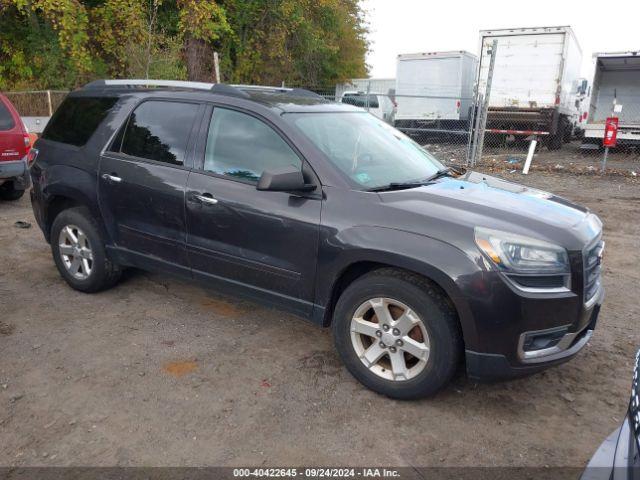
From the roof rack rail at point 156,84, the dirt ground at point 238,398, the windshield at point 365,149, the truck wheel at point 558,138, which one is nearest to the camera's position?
the dirt ground at point 238,398

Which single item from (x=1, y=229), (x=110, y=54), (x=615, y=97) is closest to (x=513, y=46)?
(x=615, y=97)

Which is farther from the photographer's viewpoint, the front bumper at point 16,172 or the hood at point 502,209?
the front bumper at point 16,172

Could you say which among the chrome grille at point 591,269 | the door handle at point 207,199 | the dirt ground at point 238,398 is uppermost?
the door handle at point 207,199

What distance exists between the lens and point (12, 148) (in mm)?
7602

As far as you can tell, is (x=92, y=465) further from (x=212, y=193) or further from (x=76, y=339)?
(x=212, y=193)

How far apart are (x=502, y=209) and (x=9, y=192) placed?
812 centimetres

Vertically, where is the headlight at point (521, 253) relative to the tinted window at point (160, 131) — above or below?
below

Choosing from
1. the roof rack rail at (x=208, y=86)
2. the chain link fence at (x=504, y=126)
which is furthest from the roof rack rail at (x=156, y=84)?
the chain link fence at (x=504, y=126)

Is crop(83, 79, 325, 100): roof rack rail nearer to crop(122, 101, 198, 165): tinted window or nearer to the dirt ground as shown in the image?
crop(122, 101, 198, 165): tinted window

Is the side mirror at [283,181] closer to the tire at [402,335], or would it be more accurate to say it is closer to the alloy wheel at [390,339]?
the tire at [402,335]

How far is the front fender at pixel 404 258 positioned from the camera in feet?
9.27

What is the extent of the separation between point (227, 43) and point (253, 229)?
1875cm

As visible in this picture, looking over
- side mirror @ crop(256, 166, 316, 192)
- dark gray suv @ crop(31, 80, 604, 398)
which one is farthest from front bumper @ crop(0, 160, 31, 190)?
side mirror @ crop(256, 166, 316, 192)

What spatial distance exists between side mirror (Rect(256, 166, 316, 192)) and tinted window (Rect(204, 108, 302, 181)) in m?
0.18
